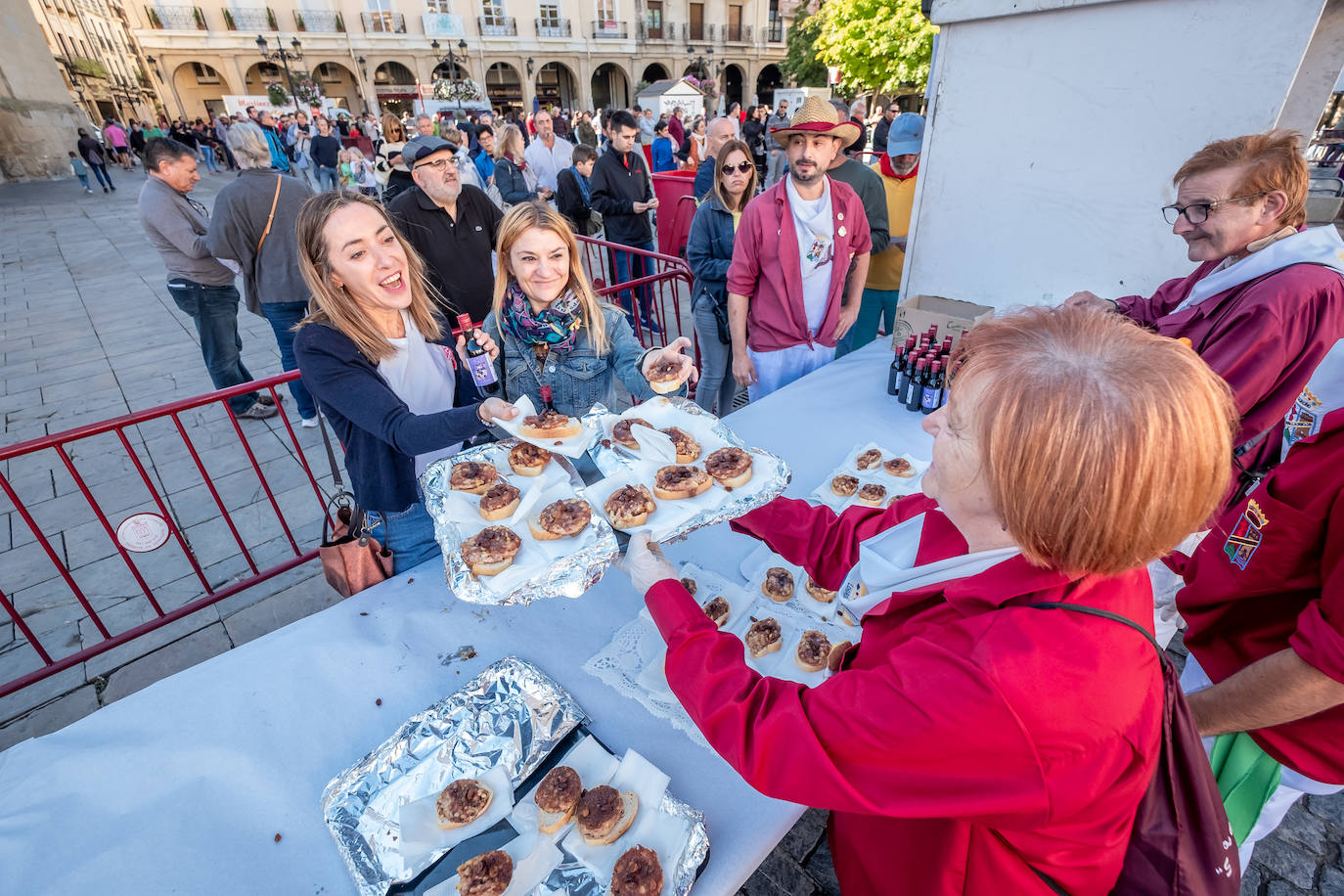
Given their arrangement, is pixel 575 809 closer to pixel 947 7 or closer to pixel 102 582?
pixel 102 582

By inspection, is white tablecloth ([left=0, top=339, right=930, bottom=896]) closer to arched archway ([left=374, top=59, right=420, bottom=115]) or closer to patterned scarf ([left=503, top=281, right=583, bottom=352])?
patterned scarf ([left=503, top=281, right=583, bottom=352])

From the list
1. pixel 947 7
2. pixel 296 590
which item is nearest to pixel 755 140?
pixel 947 7

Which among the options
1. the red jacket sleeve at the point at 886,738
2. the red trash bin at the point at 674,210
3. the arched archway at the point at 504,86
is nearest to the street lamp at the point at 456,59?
the arched archway at the point at 504,86

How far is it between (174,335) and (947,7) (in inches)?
434

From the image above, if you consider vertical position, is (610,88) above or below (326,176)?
above

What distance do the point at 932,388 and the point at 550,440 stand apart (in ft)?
8.25

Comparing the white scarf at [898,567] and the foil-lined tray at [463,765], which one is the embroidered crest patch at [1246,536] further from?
the foil-lined tray at [463,765]

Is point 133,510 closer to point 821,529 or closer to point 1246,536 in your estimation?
point 821,529

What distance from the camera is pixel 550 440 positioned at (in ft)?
8.50

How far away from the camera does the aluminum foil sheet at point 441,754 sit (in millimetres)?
1570

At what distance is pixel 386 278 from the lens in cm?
258

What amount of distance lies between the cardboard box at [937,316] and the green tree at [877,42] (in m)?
20.5

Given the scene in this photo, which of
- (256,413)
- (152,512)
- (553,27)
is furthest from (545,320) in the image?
(553,27)

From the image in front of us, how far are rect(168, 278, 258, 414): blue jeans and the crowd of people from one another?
14.1 ft
